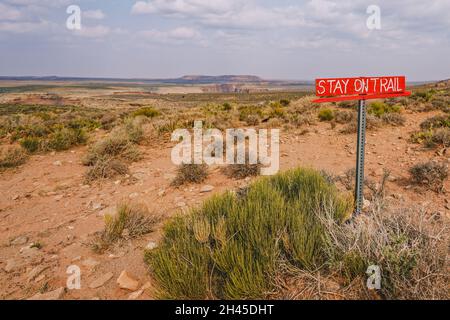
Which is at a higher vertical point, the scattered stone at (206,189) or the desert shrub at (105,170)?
the desert shrub at (105,170)

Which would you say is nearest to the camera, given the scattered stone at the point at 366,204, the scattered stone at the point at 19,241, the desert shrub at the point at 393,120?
the scattered stone at the point at 19,241

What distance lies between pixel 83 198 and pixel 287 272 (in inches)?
178

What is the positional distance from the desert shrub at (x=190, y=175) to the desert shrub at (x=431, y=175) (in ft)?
12.3

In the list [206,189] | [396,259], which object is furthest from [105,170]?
[396,259]

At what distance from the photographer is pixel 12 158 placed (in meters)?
8.10

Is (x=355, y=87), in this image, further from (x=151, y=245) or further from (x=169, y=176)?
(x=169, y=176)

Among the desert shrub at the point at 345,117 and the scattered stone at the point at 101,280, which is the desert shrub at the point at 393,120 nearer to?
the desert shrub at the point at 345,117

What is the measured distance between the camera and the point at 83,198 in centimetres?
585

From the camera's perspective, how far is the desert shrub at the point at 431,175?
505 centimetres

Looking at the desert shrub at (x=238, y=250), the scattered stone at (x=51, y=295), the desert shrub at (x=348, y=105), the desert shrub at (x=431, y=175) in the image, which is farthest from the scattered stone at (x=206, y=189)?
the desert shrub at (x=348, y=105)

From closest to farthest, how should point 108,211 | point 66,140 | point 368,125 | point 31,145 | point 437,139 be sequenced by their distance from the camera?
point 108,211
point 437,139
point 31,145
point 368,125
point 66,140

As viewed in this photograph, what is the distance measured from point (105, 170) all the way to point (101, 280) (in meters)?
4.10

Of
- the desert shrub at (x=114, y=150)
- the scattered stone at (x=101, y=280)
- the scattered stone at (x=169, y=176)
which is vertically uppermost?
the desert shrub at (x=114, y=150)
